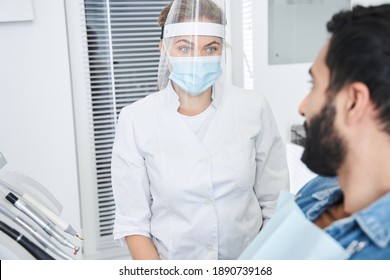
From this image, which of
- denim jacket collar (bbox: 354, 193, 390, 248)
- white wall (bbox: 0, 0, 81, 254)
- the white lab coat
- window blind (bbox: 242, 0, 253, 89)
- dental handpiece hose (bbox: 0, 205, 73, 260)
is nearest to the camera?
denim jacket collar (bbox: 354, 193, 390, 248)

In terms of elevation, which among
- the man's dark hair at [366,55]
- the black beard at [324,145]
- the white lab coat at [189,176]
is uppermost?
the man's dark hair at [366,55]

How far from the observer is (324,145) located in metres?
0.72

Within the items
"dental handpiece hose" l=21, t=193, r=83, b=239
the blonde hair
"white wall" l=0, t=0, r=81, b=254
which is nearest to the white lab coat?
the blonde hair

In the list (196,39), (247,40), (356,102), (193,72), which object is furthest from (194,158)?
(247,40)

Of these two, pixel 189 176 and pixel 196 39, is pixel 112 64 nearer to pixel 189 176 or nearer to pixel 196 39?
pixel 196 39

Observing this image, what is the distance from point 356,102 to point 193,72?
0.60 m

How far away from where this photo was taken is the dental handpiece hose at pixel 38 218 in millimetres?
780

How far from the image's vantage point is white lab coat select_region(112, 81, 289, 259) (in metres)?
1.13

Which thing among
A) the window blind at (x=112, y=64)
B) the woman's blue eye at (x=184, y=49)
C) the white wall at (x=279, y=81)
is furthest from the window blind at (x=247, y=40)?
the woman's blue eye at (x=184, y=49)

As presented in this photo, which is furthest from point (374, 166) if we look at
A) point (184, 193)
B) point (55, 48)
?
point (55, 48)

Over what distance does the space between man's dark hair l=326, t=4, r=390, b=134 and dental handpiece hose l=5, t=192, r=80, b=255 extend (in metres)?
0.59

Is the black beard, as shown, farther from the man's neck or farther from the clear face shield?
the clear face shield

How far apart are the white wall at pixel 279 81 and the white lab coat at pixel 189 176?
0.85 metres

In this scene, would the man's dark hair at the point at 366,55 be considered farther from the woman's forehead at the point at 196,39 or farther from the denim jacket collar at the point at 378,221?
the woman's forehead at the point at 196,39
